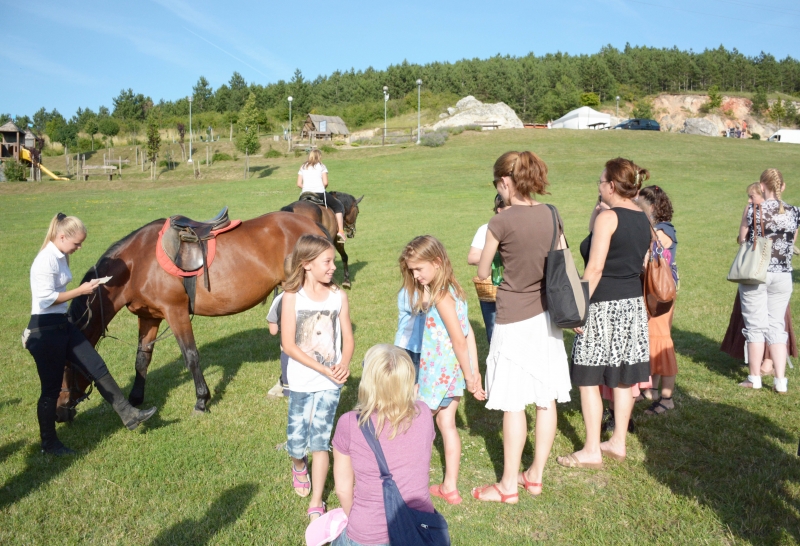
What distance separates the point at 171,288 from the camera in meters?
5.65

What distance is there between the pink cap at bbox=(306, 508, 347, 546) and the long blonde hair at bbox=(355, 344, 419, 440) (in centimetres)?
70

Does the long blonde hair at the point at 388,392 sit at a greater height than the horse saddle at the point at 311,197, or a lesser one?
lesser

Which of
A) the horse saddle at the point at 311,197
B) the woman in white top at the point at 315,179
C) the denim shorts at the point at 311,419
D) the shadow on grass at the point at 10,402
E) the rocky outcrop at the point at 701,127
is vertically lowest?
the shadow on grass at the point at 10,402

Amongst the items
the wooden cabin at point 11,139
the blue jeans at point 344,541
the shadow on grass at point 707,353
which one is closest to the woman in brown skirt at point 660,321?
the shadow on grass at point 707,353

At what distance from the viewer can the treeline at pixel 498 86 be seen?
81312mm

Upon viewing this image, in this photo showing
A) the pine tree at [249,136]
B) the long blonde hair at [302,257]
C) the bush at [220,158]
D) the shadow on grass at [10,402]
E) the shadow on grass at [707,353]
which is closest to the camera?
the long blonde hair at [302,257]

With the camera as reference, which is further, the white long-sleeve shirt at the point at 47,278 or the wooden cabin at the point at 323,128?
the wooden cabin at the point at 323,128

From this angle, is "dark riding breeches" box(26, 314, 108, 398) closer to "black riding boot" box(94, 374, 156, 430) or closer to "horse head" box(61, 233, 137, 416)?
"black riding boot" box(94, 374, 156, 430)

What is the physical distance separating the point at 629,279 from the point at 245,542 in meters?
3.16

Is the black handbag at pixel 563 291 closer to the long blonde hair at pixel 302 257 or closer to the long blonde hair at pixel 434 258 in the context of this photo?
the long blonde hair at pixel 434 258

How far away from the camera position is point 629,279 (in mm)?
4211

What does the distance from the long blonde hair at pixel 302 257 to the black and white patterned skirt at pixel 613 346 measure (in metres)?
2.05

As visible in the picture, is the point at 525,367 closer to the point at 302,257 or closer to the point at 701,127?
the point at 302,257

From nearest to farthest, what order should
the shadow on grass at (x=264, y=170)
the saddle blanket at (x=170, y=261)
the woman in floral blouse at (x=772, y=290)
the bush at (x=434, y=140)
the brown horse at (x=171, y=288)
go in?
the brown horse at (x=171, y=288) → the saddle blanket at (x=170, y=261) → the woman in floral blouse at (x=772, y=290) → the shadow on grass at (x=264, y=170) → the bush at (x=434, y=140)
